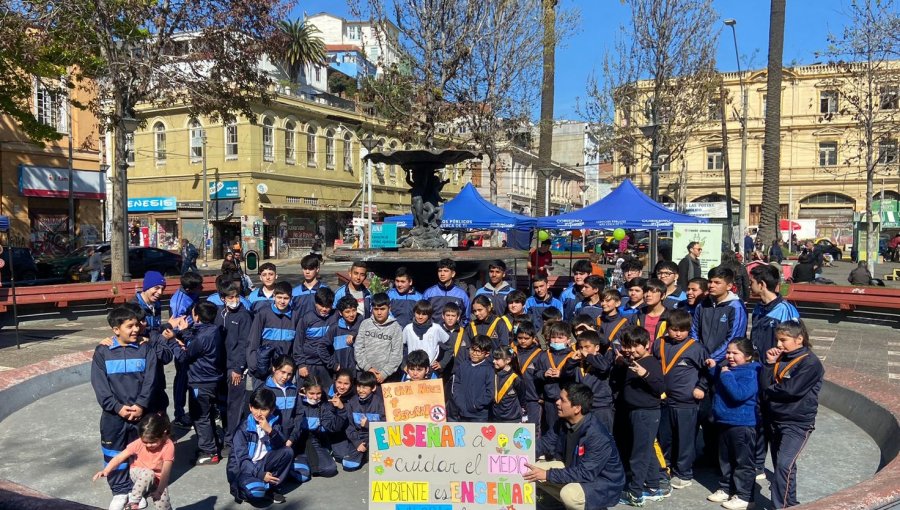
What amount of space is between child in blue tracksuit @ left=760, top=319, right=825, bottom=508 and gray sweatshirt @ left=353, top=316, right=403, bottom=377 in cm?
317

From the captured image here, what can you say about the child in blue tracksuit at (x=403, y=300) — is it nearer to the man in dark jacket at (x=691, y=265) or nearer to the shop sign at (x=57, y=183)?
the man in dark jacket at (x=691, y=265)

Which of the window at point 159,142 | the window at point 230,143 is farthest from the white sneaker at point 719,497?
the window at point 159,142

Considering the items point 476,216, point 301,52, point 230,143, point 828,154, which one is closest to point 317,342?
point 476,216

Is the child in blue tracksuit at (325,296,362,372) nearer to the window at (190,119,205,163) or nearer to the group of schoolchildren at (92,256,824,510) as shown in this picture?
the group of schoolchildren at (92,256,824,510)

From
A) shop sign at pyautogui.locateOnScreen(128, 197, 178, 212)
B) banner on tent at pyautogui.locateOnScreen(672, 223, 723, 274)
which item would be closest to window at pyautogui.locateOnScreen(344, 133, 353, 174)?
shop sign at pyautogui.locateOnScreen(128, 197, 178, 212)

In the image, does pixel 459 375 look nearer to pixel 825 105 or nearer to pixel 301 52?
pixel 301 52

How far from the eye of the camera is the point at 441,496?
4652 mm

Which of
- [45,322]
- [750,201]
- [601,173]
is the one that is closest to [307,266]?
[45,322]

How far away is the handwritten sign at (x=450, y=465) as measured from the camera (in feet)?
15.0

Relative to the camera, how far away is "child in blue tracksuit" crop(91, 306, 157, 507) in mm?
5129

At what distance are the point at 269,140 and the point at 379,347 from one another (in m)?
35.3

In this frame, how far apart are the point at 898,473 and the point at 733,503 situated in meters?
1.13

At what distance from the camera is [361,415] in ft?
19.8

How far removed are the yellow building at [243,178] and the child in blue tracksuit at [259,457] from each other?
32809 millimetres
